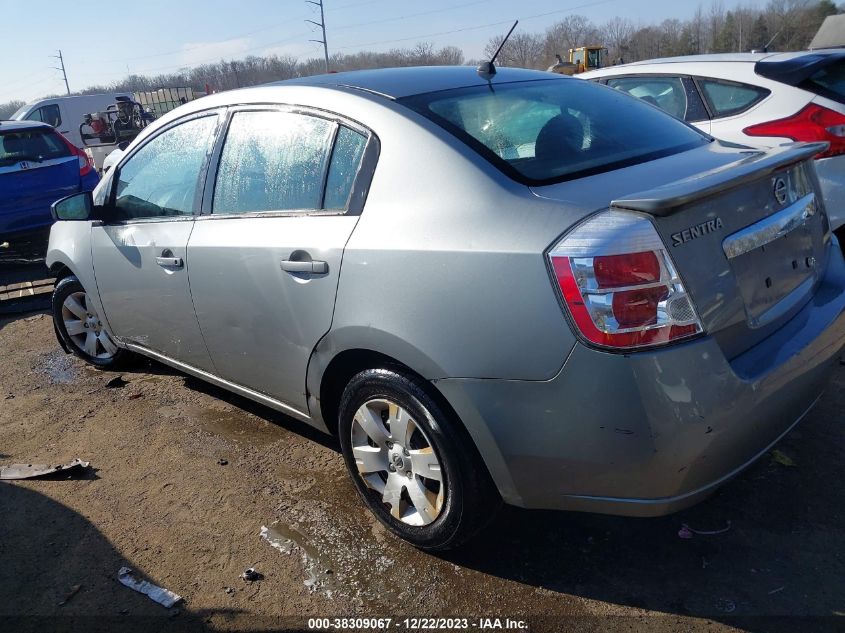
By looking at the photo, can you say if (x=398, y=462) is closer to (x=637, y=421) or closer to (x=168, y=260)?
(x=637, y=421)

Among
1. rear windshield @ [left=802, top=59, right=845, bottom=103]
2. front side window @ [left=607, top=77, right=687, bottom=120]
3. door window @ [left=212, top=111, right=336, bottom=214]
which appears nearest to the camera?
door window @ [left=212, top=111, right=336, bottom=214]

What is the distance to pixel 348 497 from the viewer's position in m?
3.10

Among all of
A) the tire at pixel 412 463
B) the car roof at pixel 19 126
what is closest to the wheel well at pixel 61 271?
the tire at pixel 412 463

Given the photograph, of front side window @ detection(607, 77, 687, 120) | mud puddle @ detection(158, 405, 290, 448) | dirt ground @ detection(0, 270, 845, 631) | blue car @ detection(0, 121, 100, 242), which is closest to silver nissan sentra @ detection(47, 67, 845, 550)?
dirt ground @ detection(0, 270, 845, 631)

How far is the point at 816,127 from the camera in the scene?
4461 mm

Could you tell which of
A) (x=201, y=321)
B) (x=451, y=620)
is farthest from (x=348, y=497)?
(x=201, y=321)

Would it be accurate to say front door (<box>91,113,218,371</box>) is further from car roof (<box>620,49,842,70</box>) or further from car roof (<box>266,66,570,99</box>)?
car roof (<box>620,49,842,70</box>)

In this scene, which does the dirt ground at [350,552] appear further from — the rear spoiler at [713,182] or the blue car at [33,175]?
the blue car at [33,175]

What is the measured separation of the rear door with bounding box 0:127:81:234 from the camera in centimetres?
809

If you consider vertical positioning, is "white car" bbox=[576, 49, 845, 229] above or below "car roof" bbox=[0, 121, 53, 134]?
below

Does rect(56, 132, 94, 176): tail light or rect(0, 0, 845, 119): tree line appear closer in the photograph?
rect(56, 132, 94, 176): tail light

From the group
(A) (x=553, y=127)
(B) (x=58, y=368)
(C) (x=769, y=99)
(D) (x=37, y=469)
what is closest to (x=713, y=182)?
(A) (x=553, y=127)

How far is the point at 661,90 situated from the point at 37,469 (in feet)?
16.8

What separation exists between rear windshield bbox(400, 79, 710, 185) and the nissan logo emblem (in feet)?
1.41
